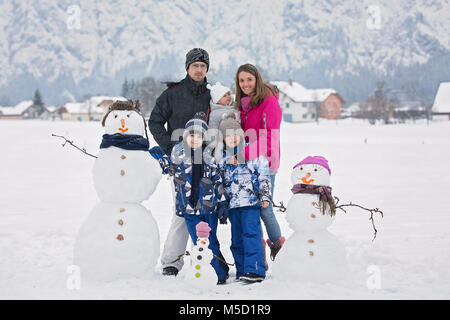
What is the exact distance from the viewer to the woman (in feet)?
13.7

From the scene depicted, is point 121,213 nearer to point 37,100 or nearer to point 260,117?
point 260,117

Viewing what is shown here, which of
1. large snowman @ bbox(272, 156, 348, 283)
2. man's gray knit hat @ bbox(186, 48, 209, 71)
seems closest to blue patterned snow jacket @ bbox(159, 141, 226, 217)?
large snowman @ bbox(272, 156, 348, 283)

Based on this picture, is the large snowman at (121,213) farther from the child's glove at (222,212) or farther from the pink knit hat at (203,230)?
the child's glove at (222,212)

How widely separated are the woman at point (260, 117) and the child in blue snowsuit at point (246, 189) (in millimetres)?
108

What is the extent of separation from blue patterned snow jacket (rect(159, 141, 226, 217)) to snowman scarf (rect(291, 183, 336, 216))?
0.68 meters

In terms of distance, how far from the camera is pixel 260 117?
4.25 m

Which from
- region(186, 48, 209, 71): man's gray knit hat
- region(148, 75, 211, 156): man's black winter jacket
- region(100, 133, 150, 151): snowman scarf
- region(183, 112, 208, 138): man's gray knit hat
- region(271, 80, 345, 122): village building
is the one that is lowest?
region(100, 133, 150, 151): snowman scarf

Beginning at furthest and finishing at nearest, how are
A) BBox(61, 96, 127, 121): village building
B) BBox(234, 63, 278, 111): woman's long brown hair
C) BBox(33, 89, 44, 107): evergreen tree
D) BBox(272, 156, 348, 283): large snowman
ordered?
BBox(33, 89, 44, 107): evergreen tree → BBox(61, 96, 127, 121): village building → BBox(234, 63, 278, 111): woman's long brown hair → BBox(272, 156, 348, 283): large snowman

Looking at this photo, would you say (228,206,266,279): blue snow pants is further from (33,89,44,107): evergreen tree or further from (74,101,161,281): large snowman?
(33,89,44,107): evergreen tree

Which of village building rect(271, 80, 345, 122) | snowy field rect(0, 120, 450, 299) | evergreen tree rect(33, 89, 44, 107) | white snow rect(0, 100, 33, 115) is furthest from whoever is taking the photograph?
white snow rect(0, 100, 33, 115)

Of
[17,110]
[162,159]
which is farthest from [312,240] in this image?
[17,110]
